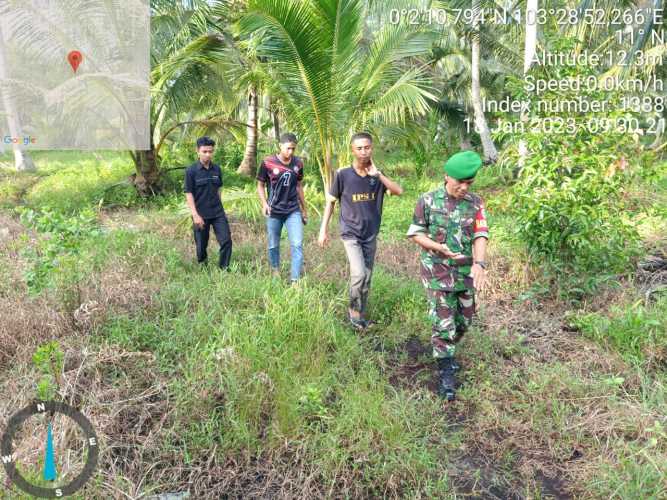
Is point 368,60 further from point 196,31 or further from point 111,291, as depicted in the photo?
point 111,291

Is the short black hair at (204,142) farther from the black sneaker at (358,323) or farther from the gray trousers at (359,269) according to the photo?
the black sneaker at (358,323)

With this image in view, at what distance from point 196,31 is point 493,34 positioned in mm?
9454

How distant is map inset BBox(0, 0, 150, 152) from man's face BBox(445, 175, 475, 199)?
7.26 meters

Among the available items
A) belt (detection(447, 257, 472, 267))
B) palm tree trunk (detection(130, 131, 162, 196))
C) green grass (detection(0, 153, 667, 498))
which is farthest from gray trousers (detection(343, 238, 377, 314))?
palm tree trunk (detection(130, 131, 162, 196))

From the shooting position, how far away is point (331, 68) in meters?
6.61

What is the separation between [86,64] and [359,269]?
7.36 metres

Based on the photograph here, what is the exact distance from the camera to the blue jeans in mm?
4691

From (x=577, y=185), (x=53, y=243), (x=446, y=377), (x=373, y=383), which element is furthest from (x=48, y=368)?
(x=577, y=185)

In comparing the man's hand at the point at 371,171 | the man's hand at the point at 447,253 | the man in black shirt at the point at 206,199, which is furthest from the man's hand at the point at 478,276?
the man in black shirt at the point at 206,199

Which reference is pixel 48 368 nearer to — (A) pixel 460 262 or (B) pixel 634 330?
(A) pixel 460 262

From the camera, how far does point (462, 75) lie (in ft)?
61.8

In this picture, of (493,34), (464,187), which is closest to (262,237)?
(464,187)

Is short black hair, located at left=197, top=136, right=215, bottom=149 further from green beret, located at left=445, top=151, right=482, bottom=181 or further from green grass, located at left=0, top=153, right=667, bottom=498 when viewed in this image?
green beret, located at left=445, top=151, right=482, bottom=181

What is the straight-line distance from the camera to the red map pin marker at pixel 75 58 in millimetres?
8570
